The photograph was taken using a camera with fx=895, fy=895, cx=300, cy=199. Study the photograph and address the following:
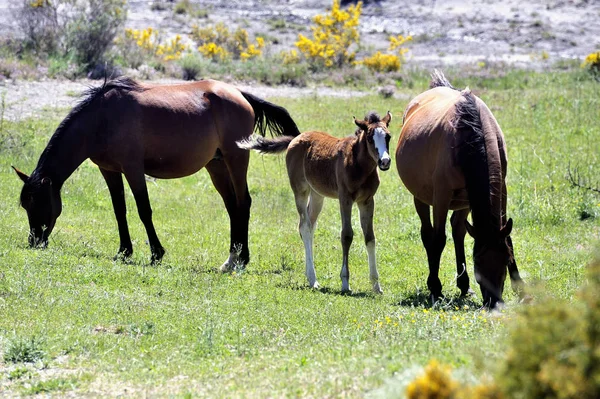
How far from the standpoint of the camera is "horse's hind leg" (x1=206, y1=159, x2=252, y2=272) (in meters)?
12.5

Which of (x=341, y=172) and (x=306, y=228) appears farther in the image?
(x=306, y=228)

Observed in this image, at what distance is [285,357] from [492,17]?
1619 inches

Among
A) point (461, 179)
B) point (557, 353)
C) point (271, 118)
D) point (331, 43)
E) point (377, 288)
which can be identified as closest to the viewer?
point (557, 353)

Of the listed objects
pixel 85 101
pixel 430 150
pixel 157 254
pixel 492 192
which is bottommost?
pixel 157 254

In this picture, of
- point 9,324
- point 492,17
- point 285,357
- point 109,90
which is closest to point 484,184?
point 285,357

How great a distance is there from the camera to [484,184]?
9062 millimetres

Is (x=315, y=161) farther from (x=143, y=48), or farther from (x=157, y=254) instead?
(x=143, y=48)

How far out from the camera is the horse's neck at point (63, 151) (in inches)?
470

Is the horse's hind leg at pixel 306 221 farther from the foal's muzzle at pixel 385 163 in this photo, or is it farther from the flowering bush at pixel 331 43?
the flowering bush at pixel 331 43

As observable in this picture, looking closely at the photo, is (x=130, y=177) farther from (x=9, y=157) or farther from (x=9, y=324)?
(x=9, y=157)

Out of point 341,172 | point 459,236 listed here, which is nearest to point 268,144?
point 341,172

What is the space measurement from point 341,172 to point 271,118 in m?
3.17

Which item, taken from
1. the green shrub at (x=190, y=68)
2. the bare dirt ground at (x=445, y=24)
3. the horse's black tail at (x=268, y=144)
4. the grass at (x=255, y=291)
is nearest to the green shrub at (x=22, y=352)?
the grass at (x=255, y=291)

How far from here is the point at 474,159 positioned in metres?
9.29
